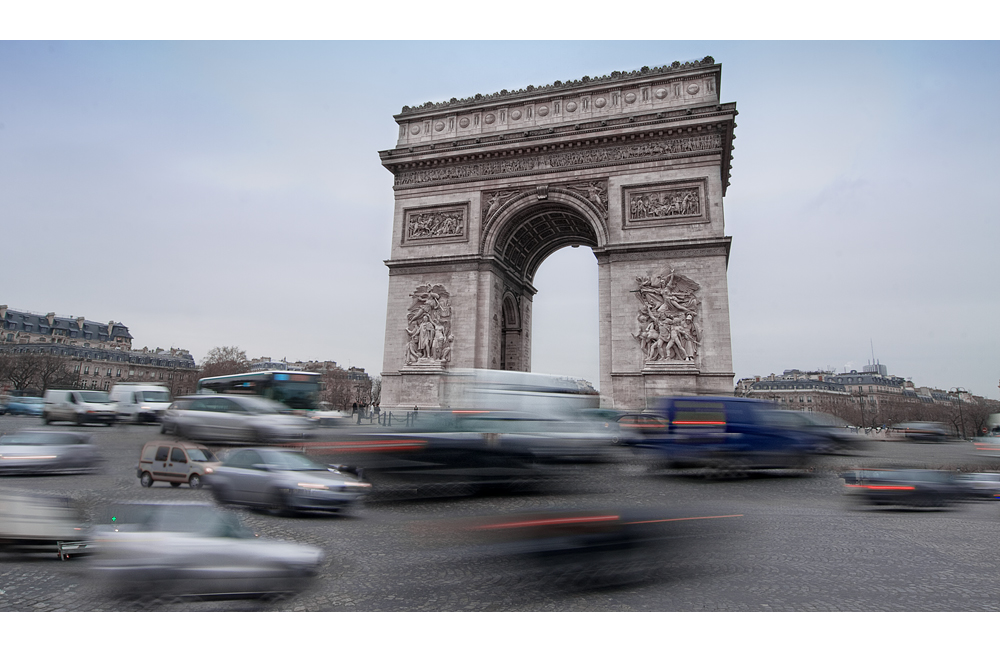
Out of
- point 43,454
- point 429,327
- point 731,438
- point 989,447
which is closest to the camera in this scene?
point 43,454

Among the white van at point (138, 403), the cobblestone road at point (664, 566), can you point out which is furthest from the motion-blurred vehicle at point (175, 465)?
the white van at point (138, 403)

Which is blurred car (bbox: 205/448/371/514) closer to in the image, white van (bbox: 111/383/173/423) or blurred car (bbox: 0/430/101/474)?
blurred car (bbox: 0/430/101/474)

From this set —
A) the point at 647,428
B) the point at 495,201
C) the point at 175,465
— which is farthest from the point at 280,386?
the point at 647,428

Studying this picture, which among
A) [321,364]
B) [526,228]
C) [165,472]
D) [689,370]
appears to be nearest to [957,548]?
[165,472]

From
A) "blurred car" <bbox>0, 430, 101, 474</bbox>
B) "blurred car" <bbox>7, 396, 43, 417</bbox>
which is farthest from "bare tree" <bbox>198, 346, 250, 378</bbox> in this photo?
"blurred car" <bbox>0, 430, 101, 474</bbox>

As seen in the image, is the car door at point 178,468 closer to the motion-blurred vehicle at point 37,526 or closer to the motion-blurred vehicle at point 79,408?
the motion-blurred vehicle at point 37,526

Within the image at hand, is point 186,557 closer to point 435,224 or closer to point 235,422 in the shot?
point 235,422
